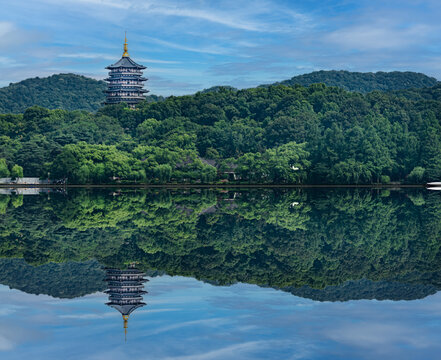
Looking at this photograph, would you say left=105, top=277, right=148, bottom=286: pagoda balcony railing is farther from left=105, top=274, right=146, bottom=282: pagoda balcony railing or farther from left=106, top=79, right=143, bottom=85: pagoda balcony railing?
left=106, top=79, right=143, bottom=85: pagoda balcony railing

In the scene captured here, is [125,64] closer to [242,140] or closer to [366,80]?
[242,140]

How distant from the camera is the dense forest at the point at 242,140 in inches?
2525

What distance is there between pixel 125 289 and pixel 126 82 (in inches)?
3572

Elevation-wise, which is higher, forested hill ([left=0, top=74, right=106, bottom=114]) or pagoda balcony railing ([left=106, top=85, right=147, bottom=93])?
Result: forested hill ([left=0, top=74, right=106, bottom=114])

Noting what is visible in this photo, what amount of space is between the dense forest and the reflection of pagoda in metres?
48.7

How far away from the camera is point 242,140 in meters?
76.9

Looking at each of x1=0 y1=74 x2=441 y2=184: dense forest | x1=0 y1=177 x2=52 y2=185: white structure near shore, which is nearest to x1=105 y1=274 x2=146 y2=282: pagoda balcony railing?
x1=0 y1=74 x2=441 y2=184: dense forest

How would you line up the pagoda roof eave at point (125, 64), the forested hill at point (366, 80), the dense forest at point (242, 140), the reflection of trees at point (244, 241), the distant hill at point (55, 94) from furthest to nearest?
1. the forested hill at point (366, 80)
2. the distant hill at point (55, 94)
3. the pagoda roof eave at point (125, 64)
4. the dense forest at point (242, 140)
5. the reflection of trees at point (244, 241)

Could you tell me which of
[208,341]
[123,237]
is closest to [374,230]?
[123,237]

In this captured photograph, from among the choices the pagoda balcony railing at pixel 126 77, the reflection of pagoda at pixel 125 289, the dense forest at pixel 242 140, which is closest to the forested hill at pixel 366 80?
the pagoda balcony railing at pixel 126 77

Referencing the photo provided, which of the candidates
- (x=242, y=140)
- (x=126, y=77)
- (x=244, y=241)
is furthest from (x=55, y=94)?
(x=244, y=241)

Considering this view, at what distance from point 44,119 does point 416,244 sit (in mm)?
71492

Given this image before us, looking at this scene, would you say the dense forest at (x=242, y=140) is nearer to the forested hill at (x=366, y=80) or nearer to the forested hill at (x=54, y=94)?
the forested hill at (x=54, y=94)

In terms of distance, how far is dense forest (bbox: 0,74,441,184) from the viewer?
6412cm
